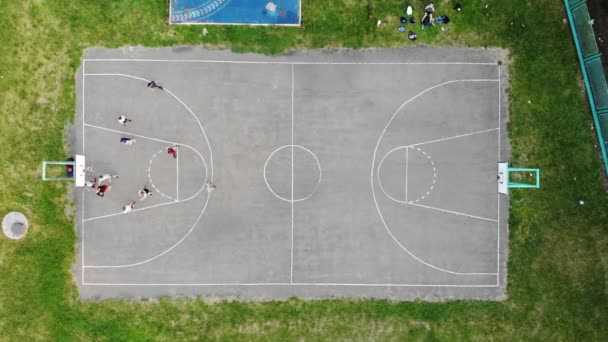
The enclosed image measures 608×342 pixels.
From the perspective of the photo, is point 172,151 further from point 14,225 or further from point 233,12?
point 14,225

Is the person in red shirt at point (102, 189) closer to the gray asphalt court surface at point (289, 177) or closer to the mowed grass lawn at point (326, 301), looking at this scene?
the gray asphalt court surface at point (289, 177)

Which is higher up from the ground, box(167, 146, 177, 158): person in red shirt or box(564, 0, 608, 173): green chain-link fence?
box(564, 0, 608, 173): green chain-link fence

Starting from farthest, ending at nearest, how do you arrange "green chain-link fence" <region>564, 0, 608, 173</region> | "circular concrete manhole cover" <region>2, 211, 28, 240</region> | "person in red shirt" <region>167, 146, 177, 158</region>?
"circular concrete manhole cover" <region>2, 211, 28, 240</region> < "person in red shirt" <region>167, 146, 177, 158</region> < "green chain-link fence" <region>564, 0, 608, 173</region>

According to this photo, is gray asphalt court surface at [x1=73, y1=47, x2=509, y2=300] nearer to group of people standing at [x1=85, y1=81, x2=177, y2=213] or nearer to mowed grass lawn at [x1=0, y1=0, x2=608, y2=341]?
group of people standing at [x1=85, y1=81, x2=177, y2=213]

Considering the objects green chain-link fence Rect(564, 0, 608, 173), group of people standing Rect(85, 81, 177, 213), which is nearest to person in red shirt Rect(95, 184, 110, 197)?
group of people standing Rect(85, 81, 177, 213)

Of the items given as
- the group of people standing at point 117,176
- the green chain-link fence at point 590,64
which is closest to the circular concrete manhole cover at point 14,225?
the group of people standing at point 117,176

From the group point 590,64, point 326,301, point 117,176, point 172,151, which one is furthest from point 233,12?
point 590,64
